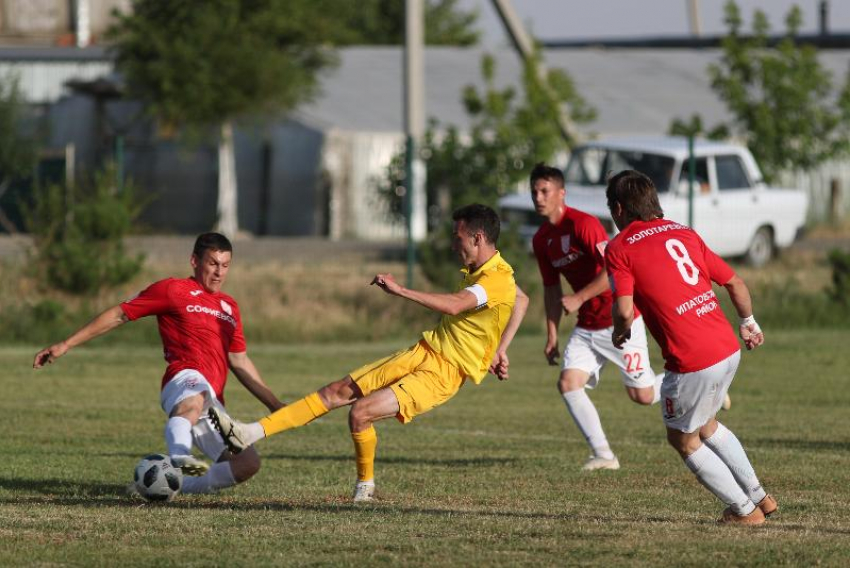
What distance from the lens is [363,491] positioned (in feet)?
31.0

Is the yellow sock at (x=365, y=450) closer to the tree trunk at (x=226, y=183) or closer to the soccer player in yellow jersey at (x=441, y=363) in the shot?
the soccer player in yellow jersey at (x=441, y=363)

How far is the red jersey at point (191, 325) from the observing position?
382 inches

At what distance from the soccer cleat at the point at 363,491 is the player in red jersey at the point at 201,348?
58cm

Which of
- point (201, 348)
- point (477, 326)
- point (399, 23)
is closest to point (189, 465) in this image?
point (201, 348)

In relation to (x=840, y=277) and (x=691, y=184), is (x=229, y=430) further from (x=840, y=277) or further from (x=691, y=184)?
(x=840, y=277)

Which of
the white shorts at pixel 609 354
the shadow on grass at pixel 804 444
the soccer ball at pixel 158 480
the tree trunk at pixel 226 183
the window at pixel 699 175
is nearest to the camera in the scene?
the soccer ball at pixel 158 480

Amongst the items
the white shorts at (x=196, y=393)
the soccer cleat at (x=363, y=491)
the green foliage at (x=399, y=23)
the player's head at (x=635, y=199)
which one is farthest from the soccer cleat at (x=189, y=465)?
the green foliage at (x=399, y=23)

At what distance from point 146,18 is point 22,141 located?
4.68 meters

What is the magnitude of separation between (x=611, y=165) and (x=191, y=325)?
16847mm

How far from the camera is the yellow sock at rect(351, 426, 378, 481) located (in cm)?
928

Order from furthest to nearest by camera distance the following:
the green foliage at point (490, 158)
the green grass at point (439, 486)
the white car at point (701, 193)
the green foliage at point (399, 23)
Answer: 1. the green foliage at point (399, 23)
2. the white car at point (701, 193)
3. the green foliage at point (490, 158)
4. the green grass at point (439, 486)

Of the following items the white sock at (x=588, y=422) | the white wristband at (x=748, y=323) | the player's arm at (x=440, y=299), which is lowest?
the white sock at (x=588, y=422)

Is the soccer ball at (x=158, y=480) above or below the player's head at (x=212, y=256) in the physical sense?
below

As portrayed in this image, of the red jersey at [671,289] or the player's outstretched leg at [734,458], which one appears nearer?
the red jersey at [671,289]
